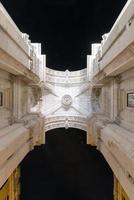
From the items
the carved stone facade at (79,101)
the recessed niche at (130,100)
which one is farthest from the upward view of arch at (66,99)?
the recessed niche at (130,100)

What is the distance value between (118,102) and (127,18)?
4067mm

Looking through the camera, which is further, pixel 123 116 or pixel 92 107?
pixel 92 107

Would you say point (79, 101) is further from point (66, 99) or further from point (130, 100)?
point (130, 100)

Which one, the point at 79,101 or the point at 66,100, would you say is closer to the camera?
the point at 66,100

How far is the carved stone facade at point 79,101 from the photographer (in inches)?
213

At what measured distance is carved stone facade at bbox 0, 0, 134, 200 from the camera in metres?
5.40

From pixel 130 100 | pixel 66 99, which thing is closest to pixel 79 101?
pixel 66 99

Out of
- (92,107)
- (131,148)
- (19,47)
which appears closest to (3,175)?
(131,148)

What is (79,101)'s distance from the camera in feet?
57.3

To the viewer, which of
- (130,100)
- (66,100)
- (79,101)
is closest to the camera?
(130,100)

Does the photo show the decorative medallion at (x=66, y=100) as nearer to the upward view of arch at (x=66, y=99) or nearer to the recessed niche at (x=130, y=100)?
the upward view of arch at (x=66, y=99)

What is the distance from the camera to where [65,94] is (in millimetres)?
17406

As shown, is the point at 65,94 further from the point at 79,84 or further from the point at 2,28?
the point at 2,28

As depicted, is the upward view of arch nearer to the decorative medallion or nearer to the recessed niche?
the decorative medallion
